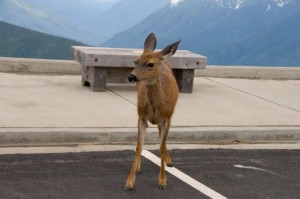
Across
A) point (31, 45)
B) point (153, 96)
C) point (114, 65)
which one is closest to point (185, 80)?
point (114, 65)

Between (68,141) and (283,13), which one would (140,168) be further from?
(283,13)

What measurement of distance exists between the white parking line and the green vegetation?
357ft

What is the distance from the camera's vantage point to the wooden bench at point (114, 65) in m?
11.1

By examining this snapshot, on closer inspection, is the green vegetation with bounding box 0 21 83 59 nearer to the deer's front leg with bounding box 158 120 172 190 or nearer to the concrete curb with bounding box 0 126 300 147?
the concrete curb with bounding box 0 126 300 147

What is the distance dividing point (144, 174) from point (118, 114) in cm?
245

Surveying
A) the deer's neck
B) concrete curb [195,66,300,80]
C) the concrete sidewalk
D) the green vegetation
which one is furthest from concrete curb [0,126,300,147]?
the green vegetation

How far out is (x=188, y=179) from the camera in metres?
7.07

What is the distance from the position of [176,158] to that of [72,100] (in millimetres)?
3055

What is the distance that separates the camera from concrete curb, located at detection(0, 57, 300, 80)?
12.9m

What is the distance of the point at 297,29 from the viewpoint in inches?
7018

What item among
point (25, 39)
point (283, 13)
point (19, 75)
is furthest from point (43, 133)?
point (283, 13)

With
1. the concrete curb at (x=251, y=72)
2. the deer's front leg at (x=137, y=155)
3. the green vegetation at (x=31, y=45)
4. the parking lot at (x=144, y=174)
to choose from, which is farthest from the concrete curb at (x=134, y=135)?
the green vegetation at (x=31, y=45)

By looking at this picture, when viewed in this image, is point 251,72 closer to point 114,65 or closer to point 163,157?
point 114,65

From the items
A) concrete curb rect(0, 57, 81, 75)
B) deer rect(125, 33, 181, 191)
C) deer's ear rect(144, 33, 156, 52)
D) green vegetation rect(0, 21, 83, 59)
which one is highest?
deer's ear rect(144, 33, 156, 52)
